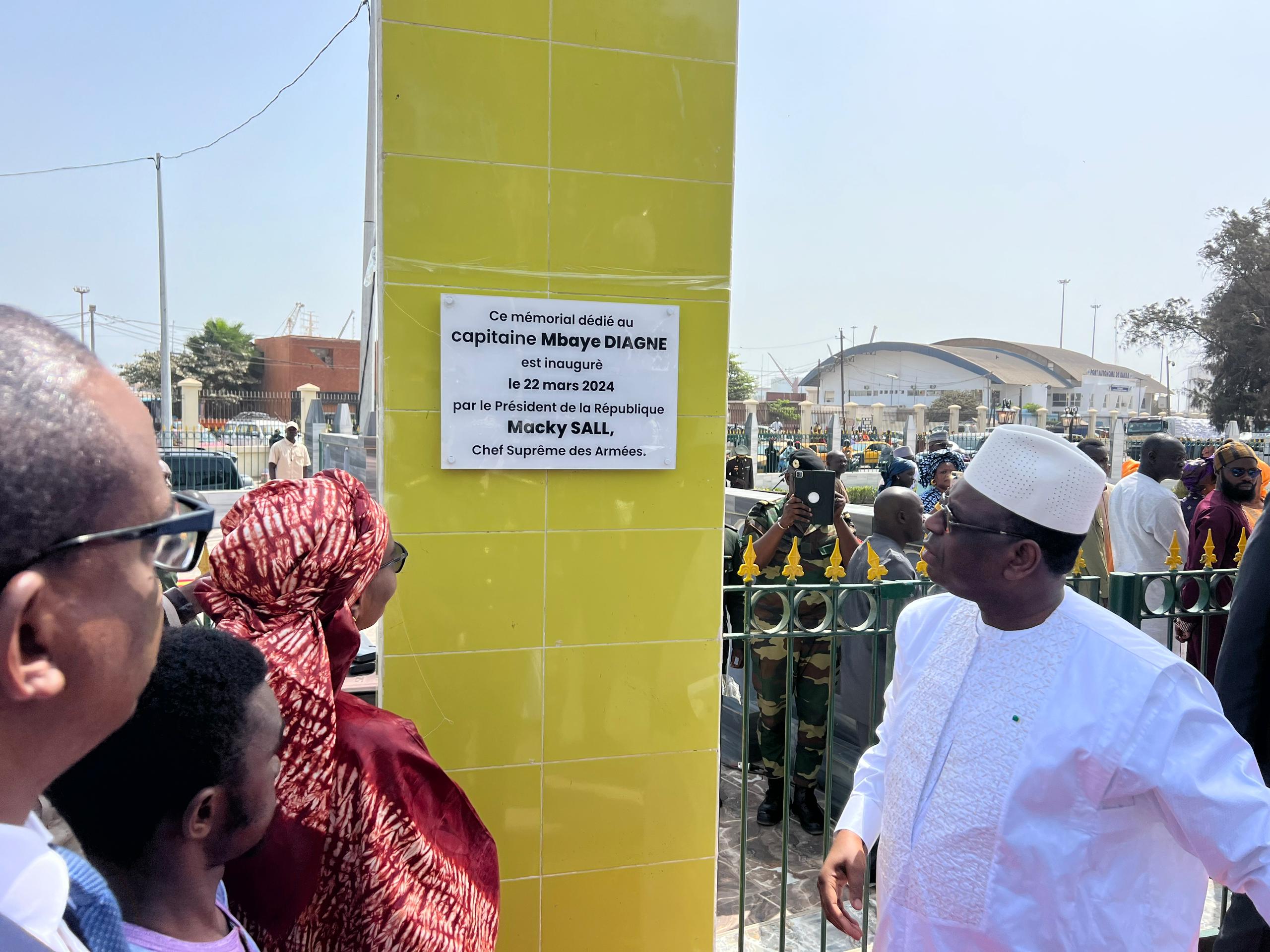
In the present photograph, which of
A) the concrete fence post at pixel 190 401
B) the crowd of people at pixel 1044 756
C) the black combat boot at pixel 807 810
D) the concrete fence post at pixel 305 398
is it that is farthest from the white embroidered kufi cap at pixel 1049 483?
the concrete fence post at pixel 190 401

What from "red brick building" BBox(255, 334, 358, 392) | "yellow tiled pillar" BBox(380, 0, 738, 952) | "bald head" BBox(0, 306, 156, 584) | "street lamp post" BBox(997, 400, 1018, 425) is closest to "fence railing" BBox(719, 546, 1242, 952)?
"yellow tiled pillar" BBox(380, 0, 738, 952)

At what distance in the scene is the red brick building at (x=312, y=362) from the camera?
54.5 meters

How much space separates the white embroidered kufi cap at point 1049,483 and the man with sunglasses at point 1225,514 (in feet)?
13.4

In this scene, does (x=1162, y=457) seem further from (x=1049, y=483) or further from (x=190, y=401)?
(x=190, y=401)

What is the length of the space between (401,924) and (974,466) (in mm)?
1428

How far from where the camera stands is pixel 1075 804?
1.57 m

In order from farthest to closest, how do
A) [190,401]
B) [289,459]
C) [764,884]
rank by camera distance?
1. [190,401]
2. [289,459]
3. [764,884]

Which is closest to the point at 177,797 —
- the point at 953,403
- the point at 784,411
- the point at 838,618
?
the point at 838,618

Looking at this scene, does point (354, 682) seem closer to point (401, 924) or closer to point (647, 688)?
point (647, 688)

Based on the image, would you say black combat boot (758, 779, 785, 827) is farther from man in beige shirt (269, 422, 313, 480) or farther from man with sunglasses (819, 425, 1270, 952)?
man in beige shirt (269, 422, 313, 480)

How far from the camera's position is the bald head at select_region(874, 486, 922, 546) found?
4.19 metres

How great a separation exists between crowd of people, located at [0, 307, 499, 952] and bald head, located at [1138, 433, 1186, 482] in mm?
5806

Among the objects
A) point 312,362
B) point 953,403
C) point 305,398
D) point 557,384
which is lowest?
point 557,384

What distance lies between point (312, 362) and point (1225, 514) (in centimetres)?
5506
